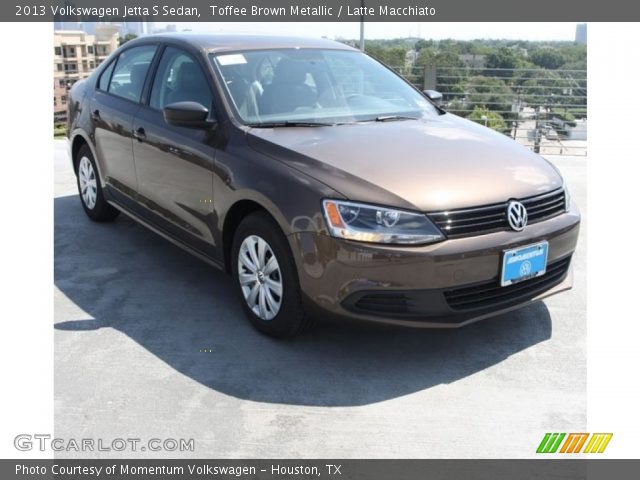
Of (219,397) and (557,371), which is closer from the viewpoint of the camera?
(219,397)

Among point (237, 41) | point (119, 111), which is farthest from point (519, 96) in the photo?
point (119, 111)

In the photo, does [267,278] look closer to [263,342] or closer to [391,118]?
[263,342]

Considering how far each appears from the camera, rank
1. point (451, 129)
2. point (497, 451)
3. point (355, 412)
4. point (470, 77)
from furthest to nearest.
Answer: point (470, 77), point (451, 129), point (355, 412), point (497, 451)

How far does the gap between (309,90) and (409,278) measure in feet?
5.55

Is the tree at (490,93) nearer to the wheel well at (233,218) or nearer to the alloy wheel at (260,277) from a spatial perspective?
the wheel well at (233,218)

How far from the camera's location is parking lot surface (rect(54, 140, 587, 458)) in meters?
2.80

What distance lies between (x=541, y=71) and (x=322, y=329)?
31.3 ft

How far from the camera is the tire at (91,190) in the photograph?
5641 mm

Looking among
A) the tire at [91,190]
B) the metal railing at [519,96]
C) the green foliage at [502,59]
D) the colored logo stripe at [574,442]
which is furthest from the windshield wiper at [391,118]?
the green foliage at [502,59]

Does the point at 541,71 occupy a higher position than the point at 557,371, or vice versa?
the point at 541,71

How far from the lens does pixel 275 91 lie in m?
4.11

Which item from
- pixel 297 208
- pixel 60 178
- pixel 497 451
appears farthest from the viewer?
pixel 60 178

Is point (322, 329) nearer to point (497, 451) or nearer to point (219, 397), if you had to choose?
point (219, 397)

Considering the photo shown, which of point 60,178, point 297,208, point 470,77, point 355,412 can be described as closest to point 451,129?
point 297,208
